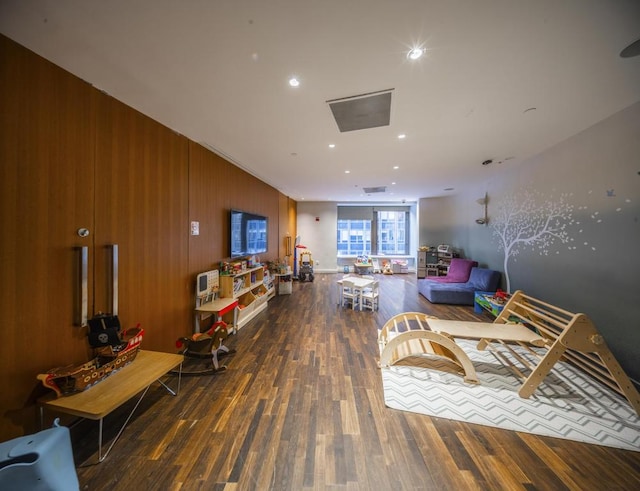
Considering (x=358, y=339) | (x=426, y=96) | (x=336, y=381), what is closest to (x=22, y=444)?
(x=336, y=381)

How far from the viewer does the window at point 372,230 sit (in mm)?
8969

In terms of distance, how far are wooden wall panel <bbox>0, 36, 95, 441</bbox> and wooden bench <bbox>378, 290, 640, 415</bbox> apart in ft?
9.55

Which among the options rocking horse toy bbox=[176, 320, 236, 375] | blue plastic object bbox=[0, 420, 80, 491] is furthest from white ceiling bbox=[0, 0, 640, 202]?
rocking horse toy bbox=[176, 320, 236, 375]

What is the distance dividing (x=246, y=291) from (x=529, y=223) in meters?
5.04

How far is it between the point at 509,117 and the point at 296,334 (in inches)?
151

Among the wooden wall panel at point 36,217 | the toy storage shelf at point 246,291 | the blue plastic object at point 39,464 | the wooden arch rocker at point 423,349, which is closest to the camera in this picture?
the blue plastic object at point 39,464

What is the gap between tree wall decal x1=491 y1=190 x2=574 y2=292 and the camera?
3064 mm

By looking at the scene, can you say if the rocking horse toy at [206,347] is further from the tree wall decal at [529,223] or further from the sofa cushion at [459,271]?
the sofa cushion at [459,271]

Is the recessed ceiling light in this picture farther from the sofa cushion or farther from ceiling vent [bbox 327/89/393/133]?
the sofa cushion

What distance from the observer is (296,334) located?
11.4ft

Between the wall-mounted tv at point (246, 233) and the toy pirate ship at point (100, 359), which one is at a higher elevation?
the wall-mounted tv at point (246, 233)

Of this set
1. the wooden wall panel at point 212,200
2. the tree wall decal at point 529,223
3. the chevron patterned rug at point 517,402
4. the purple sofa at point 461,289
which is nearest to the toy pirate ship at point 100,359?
the wooden wall panel at point 212,200

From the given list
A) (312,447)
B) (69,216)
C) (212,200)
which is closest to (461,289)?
(312,447)

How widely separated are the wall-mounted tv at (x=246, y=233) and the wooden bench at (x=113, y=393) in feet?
6.47
